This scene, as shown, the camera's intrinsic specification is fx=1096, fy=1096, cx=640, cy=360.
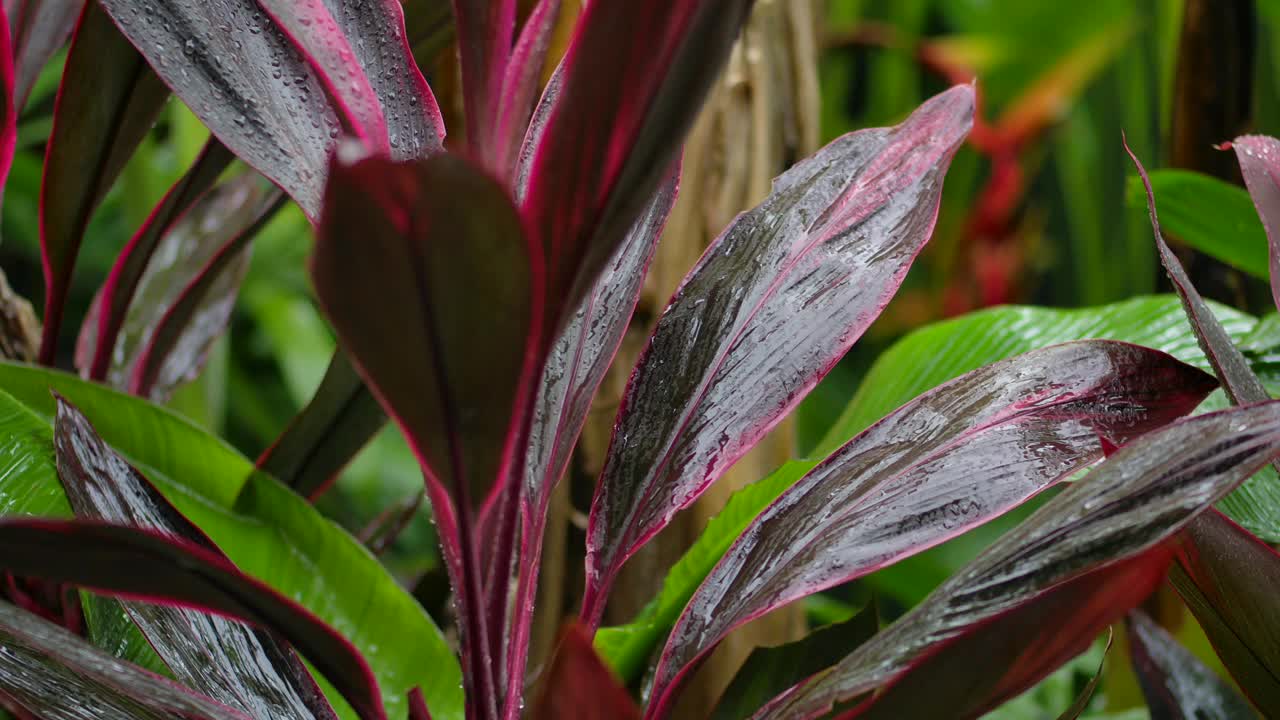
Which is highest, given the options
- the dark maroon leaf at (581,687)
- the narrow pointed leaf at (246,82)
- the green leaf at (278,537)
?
the narrow pointed leaf at (246,82)

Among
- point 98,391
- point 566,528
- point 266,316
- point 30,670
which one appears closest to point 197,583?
point 30,670

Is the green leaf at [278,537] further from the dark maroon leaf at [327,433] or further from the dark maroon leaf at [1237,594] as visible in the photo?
the dark maroon leaf at [1237,594]

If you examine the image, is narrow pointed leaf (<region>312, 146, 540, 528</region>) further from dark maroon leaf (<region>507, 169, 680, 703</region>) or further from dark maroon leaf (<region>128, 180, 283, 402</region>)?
dark maroon leaf (<region>128, 180, 283, 402</region>)

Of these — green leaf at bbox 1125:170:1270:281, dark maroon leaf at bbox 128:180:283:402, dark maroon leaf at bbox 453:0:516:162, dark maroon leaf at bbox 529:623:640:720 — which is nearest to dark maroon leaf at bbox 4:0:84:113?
dark maroon leaf at bbox 128:180:283:402

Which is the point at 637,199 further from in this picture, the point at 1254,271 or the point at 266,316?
the point at 266,316

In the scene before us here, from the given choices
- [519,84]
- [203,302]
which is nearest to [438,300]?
[519,84]

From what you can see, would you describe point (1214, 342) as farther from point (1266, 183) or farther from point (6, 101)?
point (6, 101)

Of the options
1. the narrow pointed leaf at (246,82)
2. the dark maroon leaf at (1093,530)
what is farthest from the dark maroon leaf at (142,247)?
the dark maroon leaf at (1093,530)
